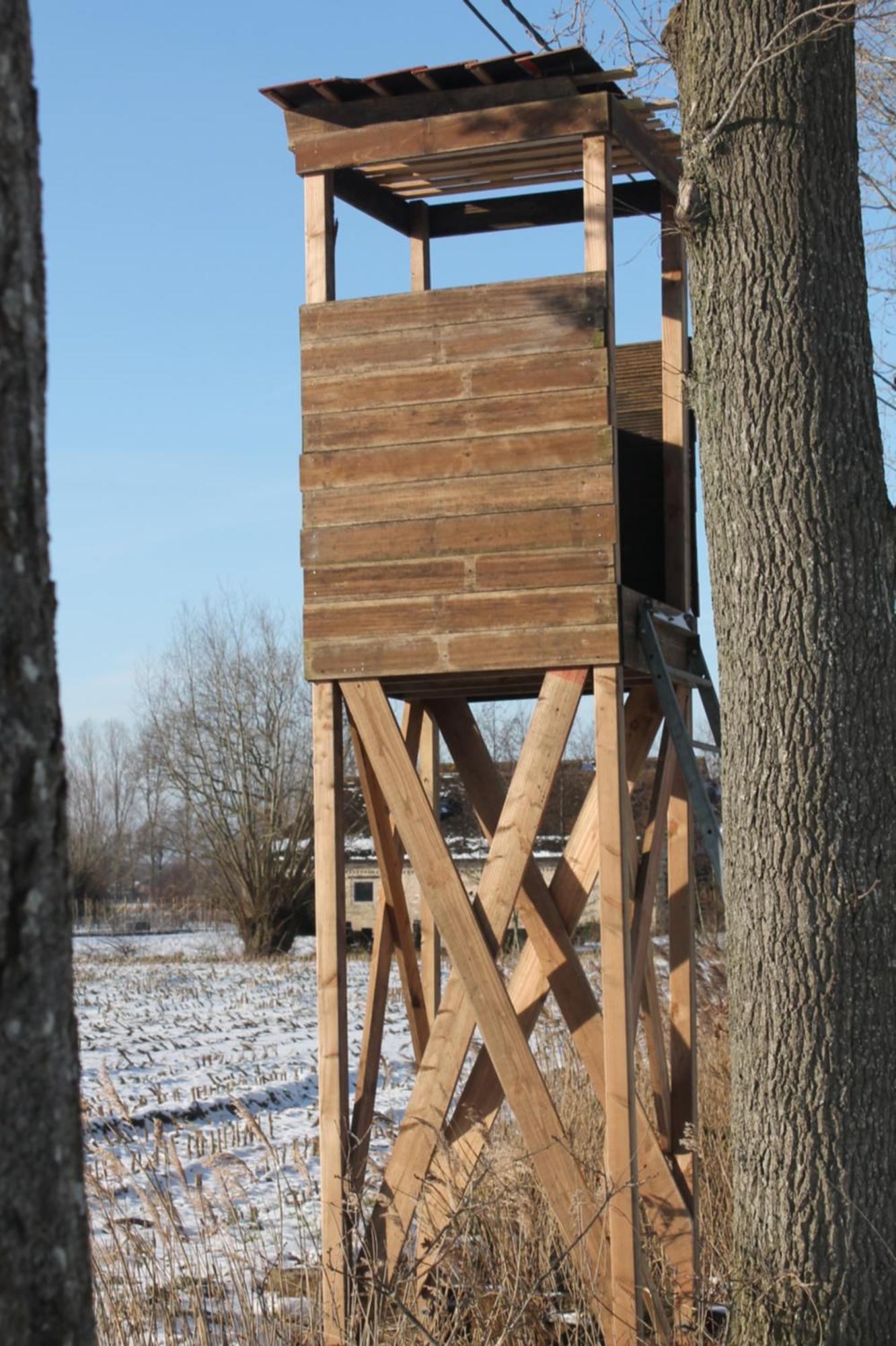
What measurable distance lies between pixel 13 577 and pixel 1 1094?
2.33 feet

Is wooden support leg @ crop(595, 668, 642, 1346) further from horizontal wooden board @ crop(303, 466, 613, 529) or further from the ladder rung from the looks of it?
the ladder rung

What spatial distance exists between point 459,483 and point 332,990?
218 centimetres

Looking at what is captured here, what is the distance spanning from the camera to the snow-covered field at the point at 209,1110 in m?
6.30

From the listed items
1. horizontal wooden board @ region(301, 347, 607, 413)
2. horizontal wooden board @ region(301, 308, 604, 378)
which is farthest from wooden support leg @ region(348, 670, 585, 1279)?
horizontal wooden board @ region(301, 308, 604, 378)

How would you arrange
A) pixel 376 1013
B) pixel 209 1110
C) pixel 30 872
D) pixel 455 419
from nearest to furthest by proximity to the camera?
1. pixel 30 872
2. pixel 455 419
3. pixel 376 1013
4. pixel 209 1110

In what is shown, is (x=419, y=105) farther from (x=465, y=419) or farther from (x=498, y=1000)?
(x=498, y=1000)

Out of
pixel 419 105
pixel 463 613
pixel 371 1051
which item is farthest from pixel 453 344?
pixel 371 1051

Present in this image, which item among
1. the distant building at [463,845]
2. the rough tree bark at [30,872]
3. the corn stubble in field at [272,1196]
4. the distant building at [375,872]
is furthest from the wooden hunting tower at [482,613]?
the distant building at [375,872]

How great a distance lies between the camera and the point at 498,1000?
20.4 ft

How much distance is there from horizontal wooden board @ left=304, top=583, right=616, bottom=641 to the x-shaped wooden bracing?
0.24m

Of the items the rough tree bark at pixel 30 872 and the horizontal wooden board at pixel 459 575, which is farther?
the horizontal wooden board at pixel 459 575

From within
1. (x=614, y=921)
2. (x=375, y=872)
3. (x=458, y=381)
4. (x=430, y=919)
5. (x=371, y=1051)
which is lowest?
(x=375, y=872)

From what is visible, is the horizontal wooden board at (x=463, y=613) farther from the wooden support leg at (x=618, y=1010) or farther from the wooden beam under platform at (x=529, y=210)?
the wooden beam under platform at (x=529, y=210)

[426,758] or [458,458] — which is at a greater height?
[458,458]
